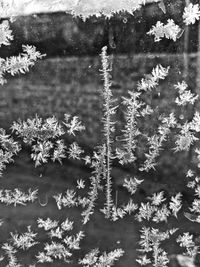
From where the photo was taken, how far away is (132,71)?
82cm

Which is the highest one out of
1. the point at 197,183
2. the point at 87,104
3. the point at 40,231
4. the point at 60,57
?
the point at 60,57

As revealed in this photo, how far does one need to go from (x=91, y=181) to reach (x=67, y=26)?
1.09 feet

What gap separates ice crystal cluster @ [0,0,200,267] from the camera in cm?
83

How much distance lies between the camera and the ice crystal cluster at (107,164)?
2.72ft

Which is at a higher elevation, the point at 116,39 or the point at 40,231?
the point at 116,39

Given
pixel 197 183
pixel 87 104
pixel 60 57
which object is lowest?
pixel 197 183

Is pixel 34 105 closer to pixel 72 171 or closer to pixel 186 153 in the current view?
pixel 72 171

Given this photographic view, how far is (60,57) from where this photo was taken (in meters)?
0.83

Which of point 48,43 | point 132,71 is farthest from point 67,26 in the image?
point 132,71

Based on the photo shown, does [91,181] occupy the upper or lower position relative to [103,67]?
lower

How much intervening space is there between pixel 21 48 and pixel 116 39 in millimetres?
200

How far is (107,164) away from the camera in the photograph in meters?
0.85

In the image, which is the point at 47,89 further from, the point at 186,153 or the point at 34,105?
the point at 186,153

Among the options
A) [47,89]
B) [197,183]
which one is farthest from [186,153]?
[47,89]
